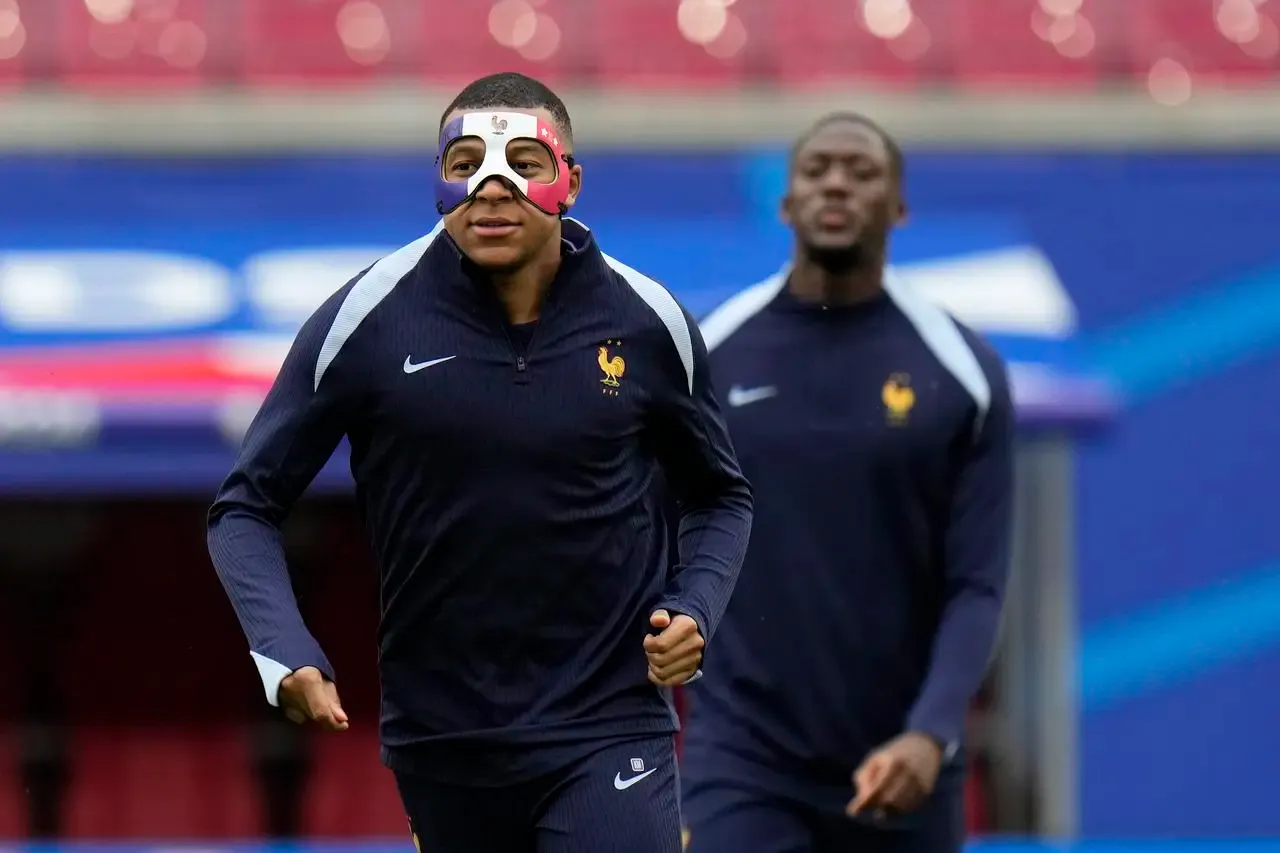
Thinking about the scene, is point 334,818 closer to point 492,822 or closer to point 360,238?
point 360,238

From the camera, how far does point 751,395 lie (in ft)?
16.9

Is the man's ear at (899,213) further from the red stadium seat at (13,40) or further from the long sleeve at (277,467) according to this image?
the red stadium seat at (13,40)

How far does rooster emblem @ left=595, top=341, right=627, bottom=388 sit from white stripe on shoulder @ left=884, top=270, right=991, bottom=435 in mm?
1404

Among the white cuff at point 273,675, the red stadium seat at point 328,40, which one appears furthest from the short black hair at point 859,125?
the red stadium seat at point 328,40

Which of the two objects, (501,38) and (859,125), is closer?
(859,125)

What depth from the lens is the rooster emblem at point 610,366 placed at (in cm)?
390

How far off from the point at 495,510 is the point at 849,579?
4.60ft

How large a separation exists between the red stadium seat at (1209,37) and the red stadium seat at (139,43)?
4.15 metres

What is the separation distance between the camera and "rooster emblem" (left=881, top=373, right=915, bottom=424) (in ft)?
16.8

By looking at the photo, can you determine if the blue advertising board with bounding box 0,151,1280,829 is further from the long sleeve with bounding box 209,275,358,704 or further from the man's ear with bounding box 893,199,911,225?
the long sleeve with bounding box 209,275,358,704

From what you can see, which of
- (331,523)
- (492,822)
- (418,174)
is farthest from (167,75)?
(492,822)

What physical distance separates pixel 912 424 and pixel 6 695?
6.41 metres

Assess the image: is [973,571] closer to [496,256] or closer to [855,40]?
[496,256]

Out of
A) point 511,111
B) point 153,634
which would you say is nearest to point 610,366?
point 511,111
